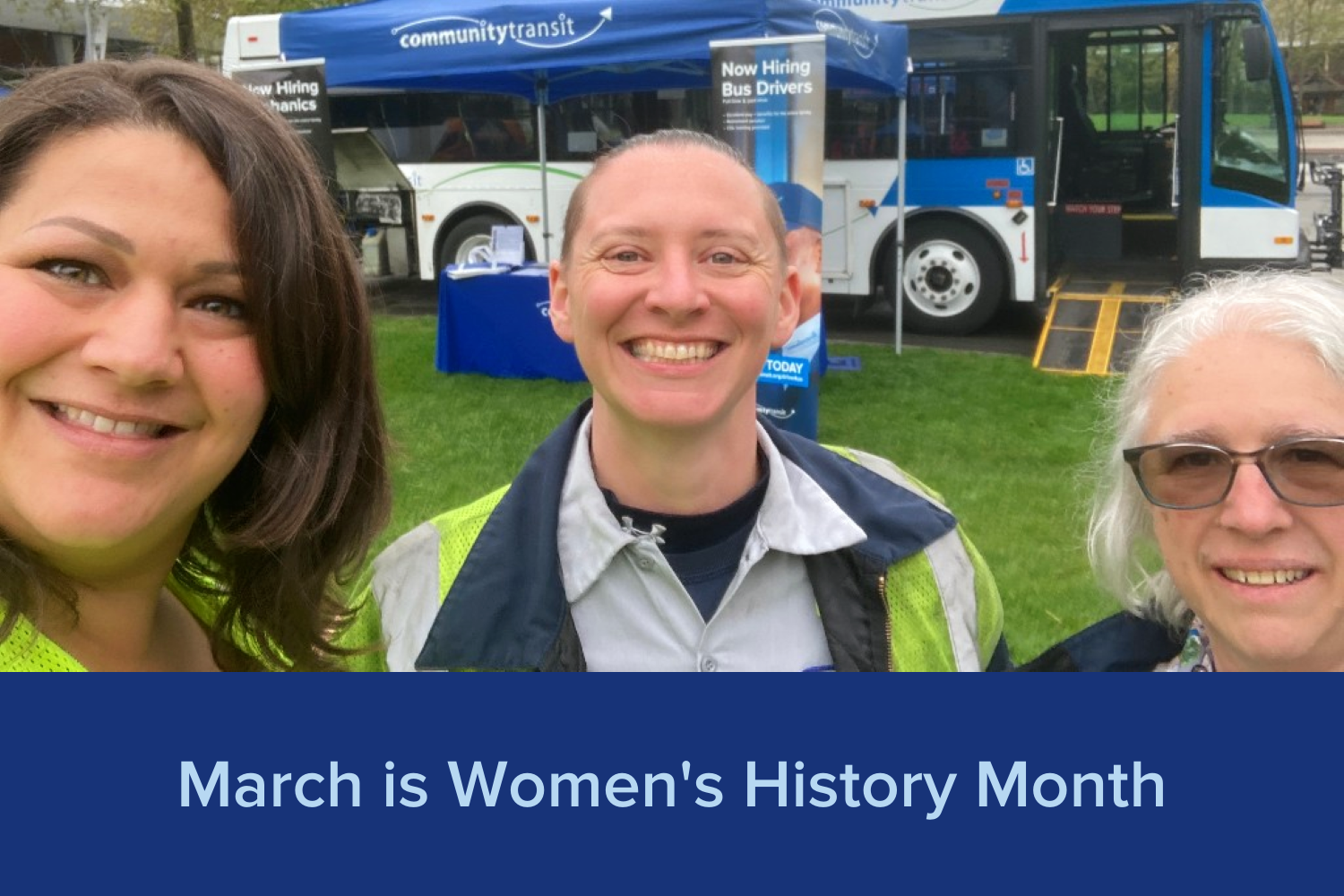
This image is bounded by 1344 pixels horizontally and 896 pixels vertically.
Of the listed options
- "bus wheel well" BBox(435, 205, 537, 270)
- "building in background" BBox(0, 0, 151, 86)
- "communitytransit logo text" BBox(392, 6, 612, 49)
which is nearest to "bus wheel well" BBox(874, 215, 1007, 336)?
"communitytransit logo text" BBox(392, 6, 612, 49)

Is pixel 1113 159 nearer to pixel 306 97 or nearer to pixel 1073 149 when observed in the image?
pixel 1073 149

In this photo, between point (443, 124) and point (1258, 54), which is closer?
point (1258, 54)

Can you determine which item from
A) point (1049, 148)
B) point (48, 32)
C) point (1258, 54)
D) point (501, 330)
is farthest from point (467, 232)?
point (48, 32)

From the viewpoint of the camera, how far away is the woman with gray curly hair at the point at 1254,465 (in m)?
1.48

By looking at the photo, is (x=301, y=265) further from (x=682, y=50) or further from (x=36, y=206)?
(x=682, y=50)

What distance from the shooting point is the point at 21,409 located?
1.32m

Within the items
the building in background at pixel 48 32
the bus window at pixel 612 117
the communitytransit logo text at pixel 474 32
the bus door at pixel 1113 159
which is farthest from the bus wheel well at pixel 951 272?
the building in background at pixel 48 32

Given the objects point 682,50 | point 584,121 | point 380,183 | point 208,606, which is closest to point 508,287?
point 682,50

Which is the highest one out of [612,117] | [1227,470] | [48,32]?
[48,32]

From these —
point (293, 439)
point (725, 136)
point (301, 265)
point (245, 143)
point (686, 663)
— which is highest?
point (725, 136)

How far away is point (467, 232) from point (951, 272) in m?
5.36

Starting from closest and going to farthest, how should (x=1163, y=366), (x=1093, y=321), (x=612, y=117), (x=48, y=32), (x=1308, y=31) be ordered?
(x=1163, y=366), (x=1093, y=321), (x=612, y=117), (x=48, y=32), (x=1308, y=31)

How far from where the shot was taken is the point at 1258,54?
9.46 m

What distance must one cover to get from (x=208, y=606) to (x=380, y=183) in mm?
12869
